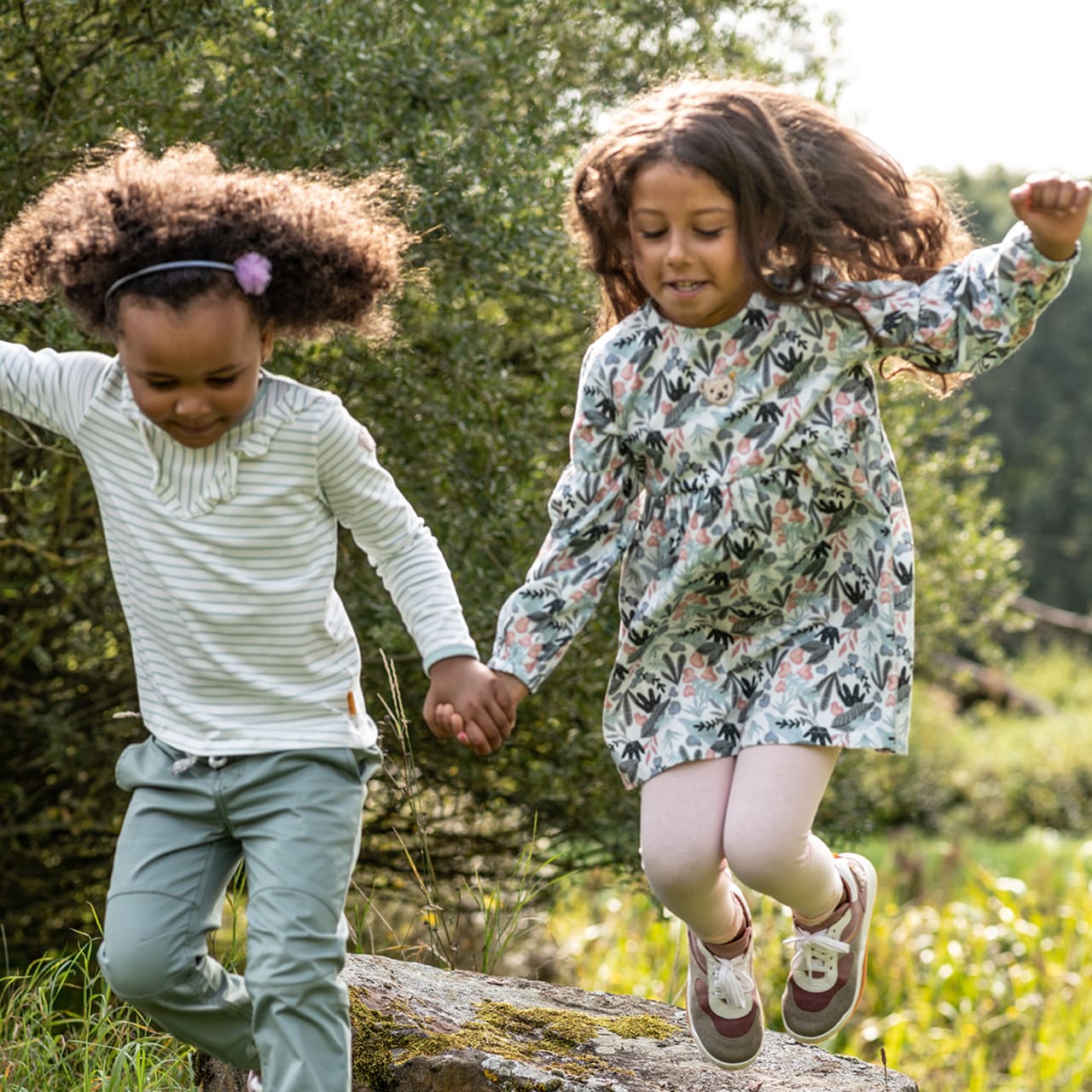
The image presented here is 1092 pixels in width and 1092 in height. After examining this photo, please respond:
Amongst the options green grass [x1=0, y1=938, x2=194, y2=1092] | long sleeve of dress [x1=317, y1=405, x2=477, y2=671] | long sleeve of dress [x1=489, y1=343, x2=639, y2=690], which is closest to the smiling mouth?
long sleeve of dress [x1=317, y1=405, x2=477, y2=671]

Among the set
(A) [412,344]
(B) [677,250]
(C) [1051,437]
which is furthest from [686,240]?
(C) [1051,437]

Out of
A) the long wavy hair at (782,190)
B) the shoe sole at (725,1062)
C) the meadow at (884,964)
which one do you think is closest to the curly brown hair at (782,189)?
the long wavy hair at (782,190)

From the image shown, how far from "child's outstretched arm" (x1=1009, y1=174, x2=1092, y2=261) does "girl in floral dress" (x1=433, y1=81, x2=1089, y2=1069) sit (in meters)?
0.14

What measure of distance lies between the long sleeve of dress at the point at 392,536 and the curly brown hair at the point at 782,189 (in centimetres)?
68

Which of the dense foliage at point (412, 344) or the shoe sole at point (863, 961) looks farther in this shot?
the dense foliage at point (412, 344)

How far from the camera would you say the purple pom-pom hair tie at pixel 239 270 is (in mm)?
2350

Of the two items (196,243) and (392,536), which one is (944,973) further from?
(196,243)

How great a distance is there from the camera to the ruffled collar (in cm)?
241

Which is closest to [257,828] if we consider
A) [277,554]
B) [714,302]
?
[277,554]

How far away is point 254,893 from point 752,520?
1.03m

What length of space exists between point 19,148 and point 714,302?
2.09m

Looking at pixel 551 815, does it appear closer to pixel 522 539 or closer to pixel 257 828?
pixel 522 539

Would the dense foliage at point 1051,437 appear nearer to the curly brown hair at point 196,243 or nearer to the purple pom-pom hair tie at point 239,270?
the curly brown hair at point 196,243

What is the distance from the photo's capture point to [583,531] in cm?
277
